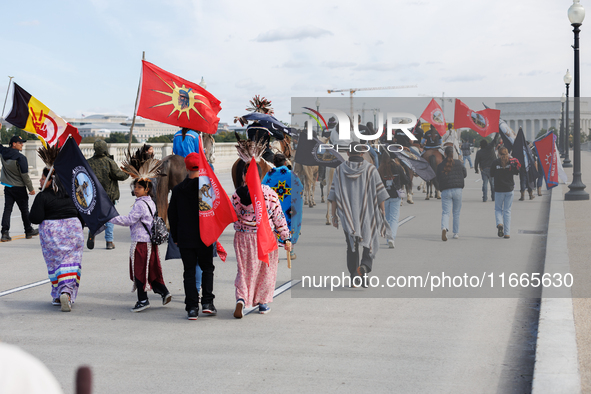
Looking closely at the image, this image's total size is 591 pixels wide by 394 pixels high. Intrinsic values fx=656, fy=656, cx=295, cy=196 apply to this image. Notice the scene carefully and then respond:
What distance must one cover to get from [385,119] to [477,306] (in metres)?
2.76

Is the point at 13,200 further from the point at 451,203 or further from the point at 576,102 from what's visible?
the point at 576,102

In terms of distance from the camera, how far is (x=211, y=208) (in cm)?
678

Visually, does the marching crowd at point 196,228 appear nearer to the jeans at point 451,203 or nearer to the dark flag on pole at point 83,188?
the dark flag on pole at point 83,188

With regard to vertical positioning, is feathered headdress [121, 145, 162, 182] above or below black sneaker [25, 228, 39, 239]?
above

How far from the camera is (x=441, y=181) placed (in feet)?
34.8

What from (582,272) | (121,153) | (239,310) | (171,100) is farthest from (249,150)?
(121,153)

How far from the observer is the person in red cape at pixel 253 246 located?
22.2ft

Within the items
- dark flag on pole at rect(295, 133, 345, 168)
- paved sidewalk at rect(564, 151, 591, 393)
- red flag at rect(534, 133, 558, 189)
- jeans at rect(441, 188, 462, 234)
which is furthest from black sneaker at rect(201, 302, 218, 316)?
red flag at rect(534, 133, 558, 189)

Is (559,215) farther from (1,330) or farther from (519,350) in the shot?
(1,330)

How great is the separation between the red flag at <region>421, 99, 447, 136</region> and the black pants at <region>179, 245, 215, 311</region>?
413cm

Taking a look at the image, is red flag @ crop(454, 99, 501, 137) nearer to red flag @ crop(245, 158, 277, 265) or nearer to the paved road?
the paved road

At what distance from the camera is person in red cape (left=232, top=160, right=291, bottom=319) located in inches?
266

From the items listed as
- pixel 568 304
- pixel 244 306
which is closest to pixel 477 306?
pixel 568 304

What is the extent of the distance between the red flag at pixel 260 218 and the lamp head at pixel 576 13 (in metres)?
16.0
